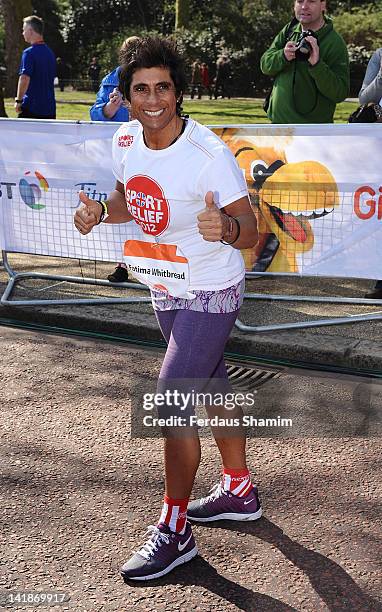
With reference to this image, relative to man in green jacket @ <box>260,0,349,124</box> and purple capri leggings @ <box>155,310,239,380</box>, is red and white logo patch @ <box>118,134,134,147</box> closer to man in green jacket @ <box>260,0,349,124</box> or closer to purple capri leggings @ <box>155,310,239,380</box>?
purple capri leggings @ <box>155,310,239,380</box>

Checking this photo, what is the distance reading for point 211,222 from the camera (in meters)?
3.14

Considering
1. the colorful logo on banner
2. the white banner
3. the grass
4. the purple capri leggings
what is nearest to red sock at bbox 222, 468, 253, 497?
the purple capri leggings

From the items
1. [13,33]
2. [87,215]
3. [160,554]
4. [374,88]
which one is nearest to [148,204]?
[87,215]

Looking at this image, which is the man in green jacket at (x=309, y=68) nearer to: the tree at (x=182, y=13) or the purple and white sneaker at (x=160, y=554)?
the purple and white sneaker at (x=160, y=554)

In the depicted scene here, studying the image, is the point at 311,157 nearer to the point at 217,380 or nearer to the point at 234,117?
the point at 217,380

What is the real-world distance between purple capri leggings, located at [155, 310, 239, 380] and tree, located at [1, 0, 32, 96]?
2731 cm

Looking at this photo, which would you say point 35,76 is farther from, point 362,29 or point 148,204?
point 362,29

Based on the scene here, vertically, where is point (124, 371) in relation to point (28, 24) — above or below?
below

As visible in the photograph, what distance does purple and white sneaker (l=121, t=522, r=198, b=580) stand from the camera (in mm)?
3420

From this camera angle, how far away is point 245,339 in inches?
245

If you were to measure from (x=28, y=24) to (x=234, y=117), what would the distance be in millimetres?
15319

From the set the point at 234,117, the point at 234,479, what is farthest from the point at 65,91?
the point at 234,479

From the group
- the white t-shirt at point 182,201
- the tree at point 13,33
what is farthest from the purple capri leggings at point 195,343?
the tree at point 13,33

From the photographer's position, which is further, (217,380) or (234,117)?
(234,117)
